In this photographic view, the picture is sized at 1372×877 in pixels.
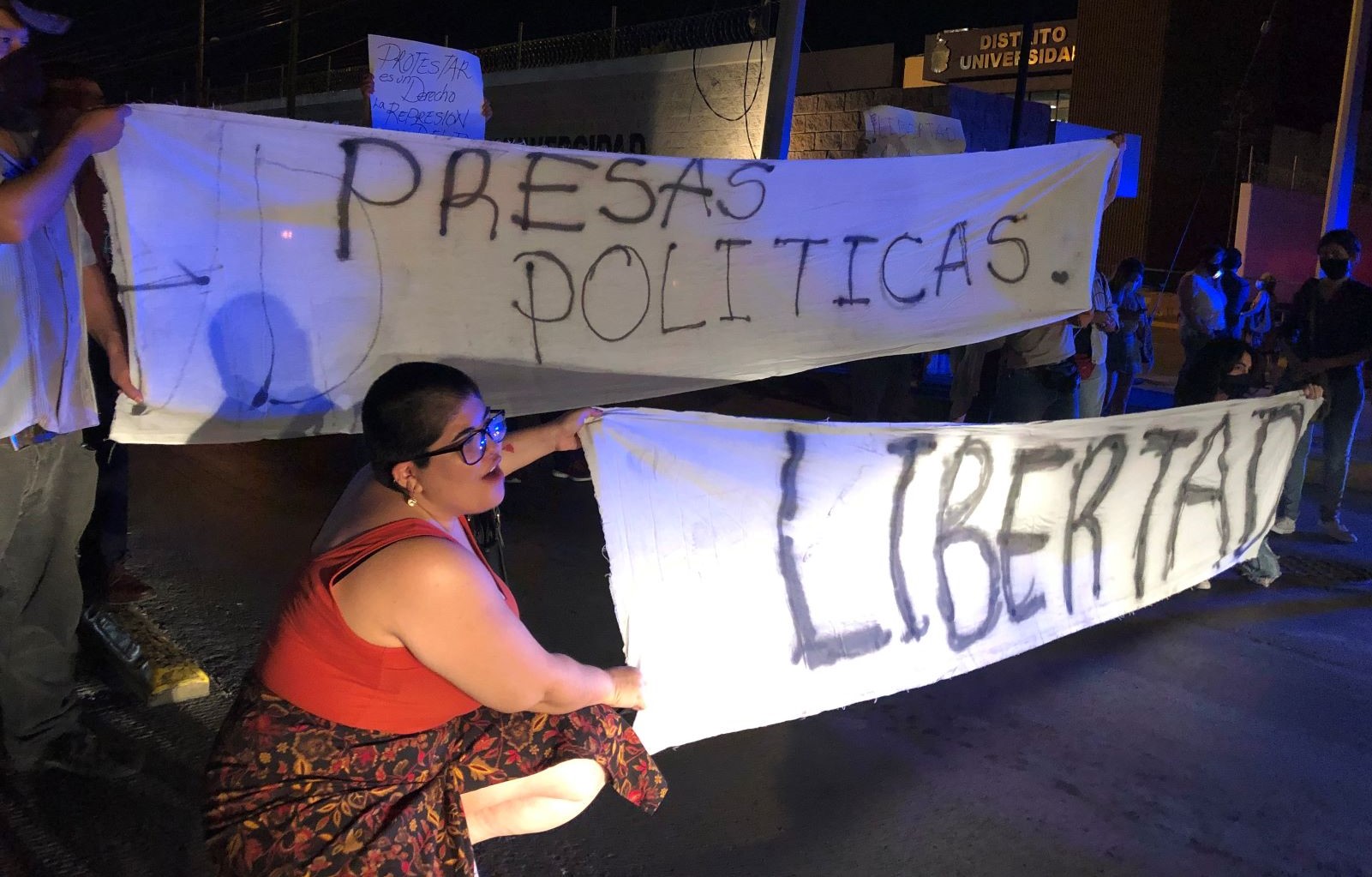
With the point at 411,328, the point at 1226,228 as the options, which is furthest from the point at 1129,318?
the point at 1226,228

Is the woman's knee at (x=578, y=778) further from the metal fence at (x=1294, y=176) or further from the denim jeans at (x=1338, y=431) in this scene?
the metal fence at (x=1294, y=176)

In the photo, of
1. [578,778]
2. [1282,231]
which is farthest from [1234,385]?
[1282,231]

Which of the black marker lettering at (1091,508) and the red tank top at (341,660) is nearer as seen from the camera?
the red tank top at (341,660)

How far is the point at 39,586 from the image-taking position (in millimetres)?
3162

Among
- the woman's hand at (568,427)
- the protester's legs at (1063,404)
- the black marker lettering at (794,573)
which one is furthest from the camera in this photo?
the protester's legs at (1063,404)

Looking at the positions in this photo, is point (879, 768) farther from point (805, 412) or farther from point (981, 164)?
point (805, 412)

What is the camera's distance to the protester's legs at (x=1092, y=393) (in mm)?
6262

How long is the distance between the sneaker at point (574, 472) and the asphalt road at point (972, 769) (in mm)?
Result: 2152

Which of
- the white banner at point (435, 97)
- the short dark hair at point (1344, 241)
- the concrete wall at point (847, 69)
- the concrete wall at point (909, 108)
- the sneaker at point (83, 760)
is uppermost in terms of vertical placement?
the concrete wall at point (847, 69)

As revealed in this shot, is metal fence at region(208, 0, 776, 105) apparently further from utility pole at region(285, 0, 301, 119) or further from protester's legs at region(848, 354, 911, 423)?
protester's legs at region(848, 354, 911, 423)

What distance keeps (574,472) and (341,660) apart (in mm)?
5704

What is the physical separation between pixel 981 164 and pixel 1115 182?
0.68 meters

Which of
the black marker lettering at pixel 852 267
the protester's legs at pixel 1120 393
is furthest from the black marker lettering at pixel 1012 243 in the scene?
the protester's legs at pixel 1120 393

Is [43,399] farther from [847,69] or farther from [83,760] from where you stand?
[847,69]
